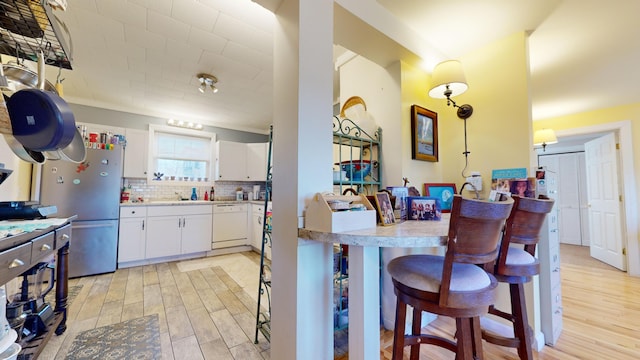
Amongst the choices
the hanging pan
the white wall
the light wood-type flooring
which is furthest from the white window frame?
the hanging pan

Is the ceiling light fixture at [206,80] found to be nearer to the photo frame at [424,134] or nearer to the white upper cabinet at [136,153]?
the white upper cabinet at [136,153]

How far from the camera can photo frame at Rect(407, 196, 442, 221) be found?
1331mm

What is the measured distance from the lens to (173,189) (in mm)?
4125

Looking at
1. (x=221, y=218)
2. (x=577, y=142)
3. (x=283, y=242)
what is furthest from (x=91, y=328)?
(x=577, y=142)

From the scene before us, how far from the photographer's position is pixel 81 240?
2.85 metres

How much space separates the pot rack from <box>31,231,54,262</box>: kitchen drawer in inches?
37.9

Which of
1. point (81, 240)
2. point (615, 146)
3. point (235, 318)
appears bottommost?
point (235, 318)

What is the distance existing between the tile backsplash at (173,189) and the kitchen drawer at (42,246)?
8.51 ft

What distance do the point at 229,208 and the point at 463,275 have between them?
12.6 feet

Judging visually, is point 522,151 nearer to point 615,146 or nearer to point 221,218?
point 615,146

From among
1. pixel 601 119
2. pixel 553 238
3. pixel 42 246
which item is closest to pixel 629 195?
pixel 601 119

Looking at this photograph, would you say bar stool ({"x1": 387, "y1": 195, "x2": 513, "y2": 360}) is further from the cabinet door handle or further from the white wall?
the white wall

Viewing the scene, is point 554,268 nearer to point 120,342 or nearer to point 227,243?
point 120,342

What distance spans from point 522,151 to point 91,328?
3538 millimetres
